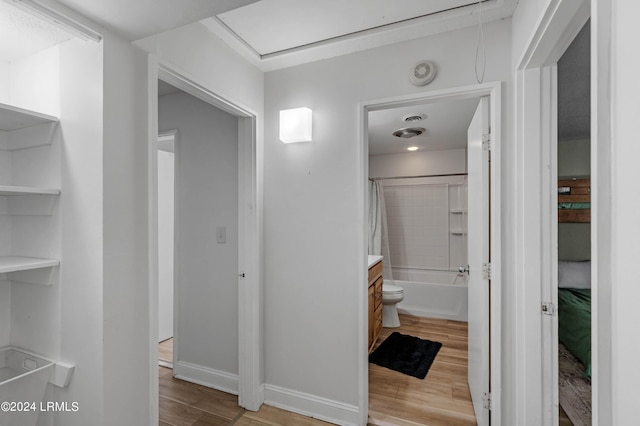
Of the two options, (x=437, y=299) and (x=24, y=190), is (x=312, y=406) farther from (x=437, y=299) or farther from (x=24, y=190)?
(x=437, y=299)

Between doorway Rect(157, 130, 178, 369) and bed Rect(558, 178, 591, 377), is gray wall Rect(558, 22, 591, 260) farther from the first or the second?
doorway Rect(157, 130, 178, 369)

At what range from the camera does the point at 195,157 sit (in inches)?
107

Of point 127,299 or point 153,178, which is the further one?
point 153,178

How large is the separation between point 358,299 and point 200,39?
1.86 meters

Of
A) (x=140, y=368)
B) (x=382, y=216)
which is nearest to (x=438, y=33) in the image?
(x=140, y=368)

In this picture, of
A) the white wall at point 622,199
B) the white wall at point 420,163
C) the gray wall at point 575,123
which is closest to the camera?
the white wall at point 622,199

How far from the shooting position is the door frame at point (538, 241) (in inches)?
60.2

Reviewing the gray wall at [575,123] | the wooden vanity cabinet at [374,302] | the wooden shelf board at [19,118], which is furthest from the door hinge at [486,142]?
the wooden shelf board at [19,118]

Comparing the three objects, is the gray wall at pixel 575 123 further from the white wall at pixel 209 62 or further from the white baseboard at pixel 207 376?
the white baseboard at pixel 207 376

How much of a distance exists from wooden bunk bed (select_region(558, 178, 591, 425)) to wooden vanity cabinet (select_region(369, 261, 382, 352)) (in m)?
1.56

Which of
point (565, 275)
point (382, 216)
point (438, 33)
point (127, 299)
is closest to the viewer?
point (127, 299)

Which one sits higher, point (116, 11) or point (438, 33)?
point (438, 33)

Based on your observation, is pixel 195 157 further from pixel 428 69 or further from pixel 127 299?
pixel 428 69

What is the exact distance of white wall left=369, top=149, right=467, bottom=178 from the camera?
4797 mm
